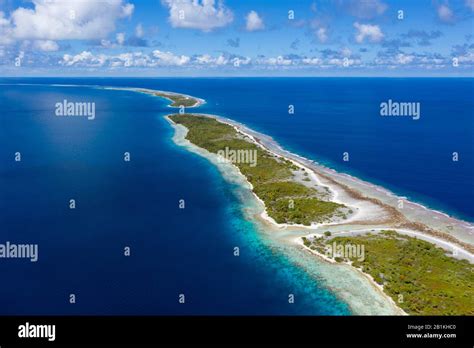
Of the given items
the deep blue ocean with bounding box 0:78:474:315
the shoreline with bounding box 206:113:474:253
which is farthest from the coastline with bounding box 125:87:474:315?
the deep blue ocean with bounding box 0:78:474:315

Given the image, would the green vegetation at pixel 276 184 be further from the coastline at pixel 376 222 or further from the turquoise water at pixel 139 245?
the turquoise water at pixel 139 245

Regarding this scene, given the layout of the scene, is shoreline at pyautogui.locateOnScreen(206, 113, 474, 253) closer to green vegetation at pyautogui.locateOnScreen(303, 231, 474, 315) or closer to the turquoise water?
green vegetation at pyautogui.locateOnScreen(303, 231, 474, 315)

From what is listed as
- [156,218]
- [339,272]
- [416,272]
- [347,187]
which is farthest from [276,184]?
[416,272]

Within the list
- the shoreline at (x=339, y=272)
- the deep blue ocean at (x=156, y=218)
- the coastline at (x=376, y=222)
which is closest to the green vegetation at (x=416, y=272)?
the shoreline at (x=339, y=272)

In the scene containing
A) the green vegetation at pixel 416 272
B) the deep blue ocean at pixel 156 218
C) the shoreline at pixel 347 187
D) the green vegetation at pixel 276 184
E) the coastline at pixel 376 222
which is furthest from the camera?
the green vegetation at pixel 276 184

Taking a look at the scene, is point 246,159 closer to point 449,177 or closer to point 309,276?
point 449,177
